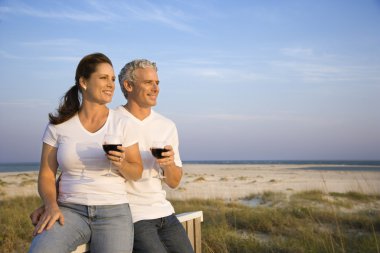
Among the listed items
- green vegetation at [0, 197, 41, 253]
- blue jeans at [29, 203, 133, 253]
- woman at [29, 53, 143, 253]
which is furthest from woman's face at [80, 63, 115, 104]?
green vegetation at [0, 197, 41, 253]

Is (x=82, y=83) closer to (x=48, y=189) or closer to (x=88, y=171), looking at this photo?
(x=88, y=171)

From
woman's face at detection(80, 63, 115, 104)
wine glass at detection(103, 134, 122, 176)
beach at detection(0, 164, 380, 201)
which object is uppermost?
woman's face at detection(80, 63, 115, 104)

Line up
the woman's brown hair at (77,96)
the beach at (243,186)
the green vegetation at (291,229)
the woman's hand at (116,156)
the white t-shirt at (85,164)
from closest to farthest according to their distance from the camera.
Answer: the woman's hand at (116,156), the white t-shirt at (85,164), the woman's brown hair at (77,96), the green vegetation at (291,229), the beach at (243,186)

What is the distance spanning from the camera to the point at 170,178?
2967mm

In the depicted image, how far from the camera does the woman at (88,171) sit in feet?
7.88

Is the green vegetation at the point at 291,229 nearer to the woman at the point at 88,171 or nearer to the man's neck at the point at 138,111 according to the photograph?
the man's neck at the point at 138,111

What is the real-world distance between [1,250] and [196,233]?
138 inches

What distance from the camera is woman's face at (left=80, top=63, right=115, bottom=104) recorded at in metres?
2.74

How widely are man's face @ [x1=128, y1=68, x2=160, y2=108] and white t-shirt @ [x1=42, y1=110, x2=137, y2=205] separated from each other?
1.54 ft

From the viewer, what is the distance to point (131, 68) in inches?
127

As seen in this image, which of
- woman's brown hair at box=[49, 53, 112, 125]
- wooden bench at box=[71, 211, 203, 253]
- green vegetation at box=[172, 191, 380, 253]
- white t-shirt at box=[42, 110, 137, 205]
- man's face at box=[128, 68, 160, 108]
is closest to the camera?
white t-shirt at box=[42, 110, 137, 205]

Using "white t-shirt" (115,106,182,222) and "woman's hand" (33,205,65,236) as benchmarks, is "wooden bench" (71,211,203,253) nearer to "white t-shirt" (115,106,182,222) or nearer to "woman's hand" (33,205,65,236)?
"white t-shirt" (115,106,182,222)

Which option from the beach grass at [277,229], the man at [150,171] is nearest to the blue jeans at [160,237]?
the man at [150,171]

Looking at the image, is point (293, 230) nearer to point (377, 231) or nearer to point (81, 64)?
point (377, 231)
